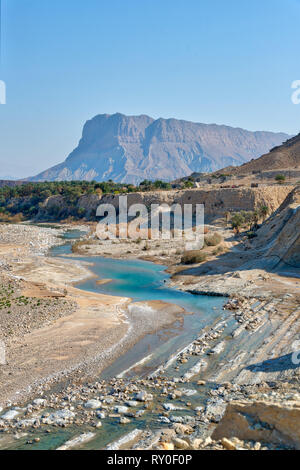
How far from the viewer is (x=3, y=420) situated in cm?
941

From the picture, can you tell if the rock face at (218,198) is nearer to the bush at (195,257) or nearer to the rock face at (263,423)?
the bush at (195,257)

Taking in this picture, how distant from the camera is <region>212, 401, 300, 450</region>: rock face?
655cm

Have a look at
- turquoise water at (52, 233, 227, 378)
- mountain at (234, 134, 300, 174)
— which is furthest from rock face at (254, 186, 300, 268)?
mountain at (234, 134, 300, 174)

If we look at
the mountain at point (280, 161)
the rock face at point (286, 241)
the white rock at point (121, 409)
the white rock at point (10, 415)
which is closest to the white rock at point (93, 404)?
the white rock at point (121, 409)

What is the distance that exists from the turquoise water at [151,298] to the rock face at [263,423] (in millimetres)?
5517

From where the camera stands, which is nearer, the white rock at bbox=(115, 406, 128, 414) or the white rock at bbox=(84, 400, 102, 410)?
the white rock at bbox=(115, 406, 128, 414)

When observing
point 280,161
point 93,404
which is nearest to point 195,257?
point 93,404

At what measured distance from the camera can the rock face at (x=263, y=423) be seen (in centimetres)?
655

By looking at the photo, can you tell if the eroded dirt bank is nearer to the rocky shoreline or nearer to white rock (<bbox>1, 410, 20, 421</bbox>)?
the rocky shoreline

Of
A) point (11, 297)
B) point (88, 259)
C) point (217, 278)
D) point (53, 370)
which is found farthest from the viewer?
point (88, 259)

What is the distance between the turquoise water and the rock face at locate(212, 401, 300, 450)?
5.52 meters

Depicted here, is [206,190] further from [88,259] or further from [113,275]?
[113,275]
